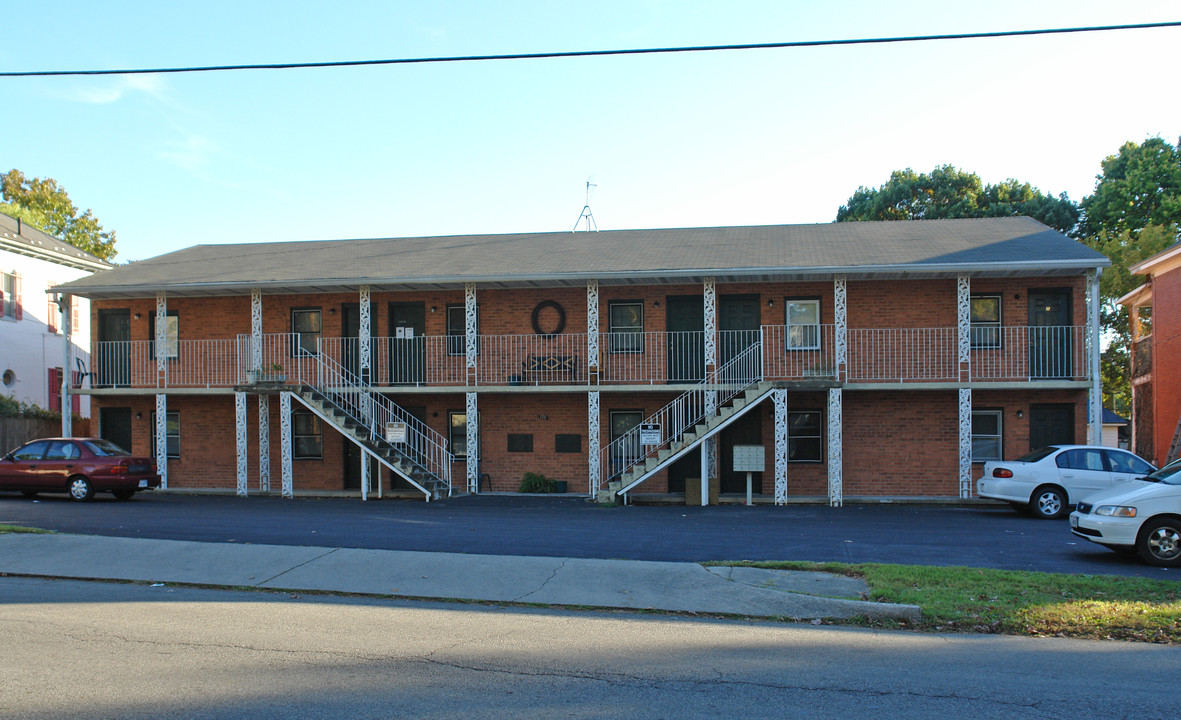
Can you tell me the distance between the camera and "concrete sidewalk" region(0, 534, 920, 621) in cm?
943

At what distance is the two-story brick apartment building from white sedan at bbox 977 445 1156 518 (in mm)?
2473

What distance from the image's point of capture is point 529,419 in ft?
73.0

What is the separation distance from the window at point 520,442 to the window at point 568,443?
2.14 feet

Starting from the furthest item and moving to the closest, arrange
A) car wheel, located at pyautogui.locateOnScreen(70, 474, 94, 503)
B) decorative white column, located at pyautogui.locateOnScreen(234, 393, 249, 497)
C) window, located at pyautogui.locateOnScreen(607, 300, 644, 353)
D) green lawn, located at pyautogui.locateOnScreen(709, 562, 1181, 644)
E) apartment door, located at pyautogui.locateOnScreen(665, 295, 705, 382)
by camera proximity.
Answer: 1. window, located at pyautogui.locateOnScreen(607, 300, 644, 353)
2. decorative white column, located at pyautogui.locateOnScreen(234, 393, 249, 497)
3. apartment door, located at pyautogui.locateOnScreen(665, 295, 705, 382)
4. car wheel, located at pyautogui.locateOnScreen(70, 474, 94, 503)
5. green lawn, located at pyautogui.locateOnScreen(709, 562, 1181, 644)

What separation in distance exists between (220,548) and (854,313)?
14.7m

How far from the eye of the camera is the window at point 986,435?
20.9 metres

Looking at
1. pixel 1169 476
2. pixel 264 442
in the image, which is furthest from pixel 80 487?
pixel 1169 476

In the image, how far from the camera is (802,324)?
21250 mm

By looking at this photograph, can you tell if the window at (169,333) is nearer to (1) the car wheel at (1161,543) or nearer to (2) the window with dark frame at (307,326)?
(2) the window with dark frame at (307,326)

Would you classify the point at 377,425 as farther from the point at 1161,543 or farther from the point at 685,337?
the point at 1161,543

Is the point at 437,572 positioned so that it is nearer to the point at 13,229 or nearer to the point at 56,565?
the point at 56,565

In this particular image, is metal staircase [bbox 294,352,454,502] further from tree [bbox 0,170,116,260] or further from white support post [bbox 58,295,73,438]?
tree [bbox 0,170,116,260]

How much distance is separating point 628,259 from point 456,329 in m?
4.78

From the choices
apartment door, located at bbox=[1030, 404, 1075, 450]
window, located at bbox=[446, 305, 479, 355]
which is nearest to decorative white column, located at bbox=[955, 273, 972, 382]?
apartment door, located at bbox=[1030, 404, 1075, 450]
